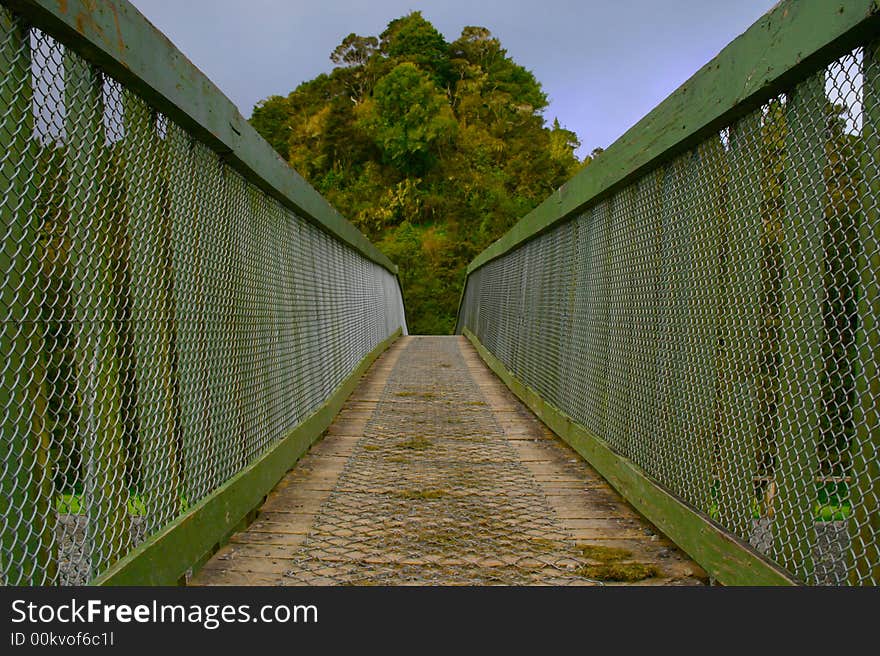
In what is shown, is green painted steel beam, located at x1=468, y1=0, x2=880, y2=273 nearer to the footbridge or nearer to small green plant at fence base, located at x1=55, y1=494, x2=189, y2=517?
the footbridge

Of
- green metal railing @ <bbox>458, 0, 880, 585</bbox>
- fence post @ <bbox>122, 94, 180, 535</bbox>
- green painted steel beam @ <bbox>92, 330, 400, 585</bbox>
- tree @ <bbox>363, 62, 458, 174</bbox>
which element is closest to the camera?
green metal railing @ <bbox>458, 0, 880, 585</bbox>

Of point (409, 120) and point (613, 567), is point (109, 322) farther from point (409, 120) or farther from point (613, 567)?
point (409, 120)

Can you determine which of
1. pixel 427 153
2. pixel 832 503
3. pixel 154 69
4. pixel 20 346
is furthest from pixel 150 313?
pixel 427 153

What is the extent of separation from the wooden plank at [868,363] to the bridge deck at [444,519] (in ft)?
2.17

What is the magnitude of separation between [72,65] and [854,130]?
6.07ft

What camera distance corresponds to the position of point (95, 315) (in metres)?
1.48

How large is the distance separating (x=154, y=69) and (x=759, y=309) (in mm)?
1871

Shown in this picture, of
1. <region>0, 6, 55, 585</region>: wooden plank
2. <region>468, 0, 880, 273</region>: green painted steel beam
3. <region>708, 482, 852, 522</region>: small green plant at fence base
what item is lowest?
<region>708, 482, 852, 522</region>: small green plant at fence base

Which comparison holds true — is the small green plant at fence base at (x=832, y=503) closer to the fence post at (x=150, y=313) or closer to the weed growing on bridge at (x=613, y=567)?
the weed growing on bridge at (x=613, y=567)

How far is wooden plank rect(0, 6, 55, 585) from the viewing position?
1.20m

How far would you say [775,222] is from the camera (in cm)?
162

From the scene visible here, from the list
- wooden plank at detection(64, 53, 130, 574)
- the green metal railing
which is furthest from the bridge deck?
wooden plank at detection(64, 53, 130, 574)

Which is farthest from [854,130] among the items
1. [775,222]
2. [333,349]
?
[333,349]

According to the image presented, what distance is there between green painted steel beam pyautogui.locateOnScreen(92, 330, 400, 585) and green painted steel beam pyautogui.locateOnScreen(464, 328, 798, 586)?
157 cm
